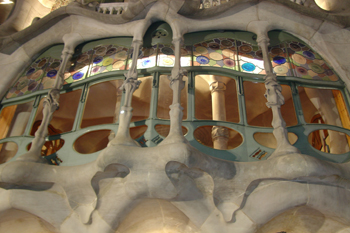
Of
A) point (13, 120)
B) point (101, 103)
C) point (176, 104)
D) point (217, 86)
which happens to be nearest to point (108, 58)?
point (176, 104)

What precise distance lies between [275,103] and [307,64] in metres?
1.97

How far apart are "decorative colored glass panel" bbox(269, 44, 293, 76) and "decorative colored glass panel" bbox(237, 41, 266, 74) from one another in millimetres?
260

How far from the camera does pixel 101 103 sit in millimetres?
12250

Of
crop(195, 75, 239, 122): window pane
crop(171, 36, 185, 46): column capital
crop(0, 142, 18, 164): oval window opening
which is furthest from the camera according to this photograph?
crop(195, 75, 239, 122): window pane

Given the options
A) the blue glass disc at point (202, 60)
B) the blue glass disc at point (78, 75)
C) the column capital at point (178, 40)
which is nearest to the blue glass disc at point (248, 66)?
the blue glass disc at point (202, 60)

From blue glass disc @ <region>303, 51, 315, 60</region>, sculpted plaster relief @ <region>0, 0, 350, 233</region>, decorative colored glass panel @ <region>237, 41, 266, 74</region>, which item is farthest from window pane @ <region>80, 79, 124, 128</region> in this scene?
blue glass disc @ <region>303, 51, 315, 60</region>

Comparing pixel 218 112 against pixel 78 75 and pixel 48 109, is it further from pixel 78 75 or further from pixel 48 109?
pixel 48 109

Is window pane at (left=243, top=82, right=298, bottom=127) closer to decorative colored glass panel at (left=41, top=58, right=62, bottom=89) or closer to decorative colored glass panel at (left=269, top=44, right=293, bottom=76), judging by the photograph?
decorative colored glass panel at (left=269, top=44, right=293, bottom=76)

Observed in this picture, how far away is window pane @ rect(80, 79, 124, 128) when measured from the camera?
465 inches

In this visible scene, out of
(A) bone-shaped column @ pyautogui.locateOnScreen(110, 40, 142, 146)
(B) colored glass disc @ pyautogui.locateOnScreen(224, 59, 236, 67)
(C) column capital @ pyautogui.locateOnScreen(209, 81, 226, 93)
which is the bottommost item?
(A) bone-shaped column @ pyautogui.locateOnScreen(110, 40, 142, 146)

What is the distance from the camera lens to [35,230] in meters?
6.55

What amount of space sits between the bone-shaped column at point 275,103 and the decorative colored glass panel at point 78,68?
3.92 m

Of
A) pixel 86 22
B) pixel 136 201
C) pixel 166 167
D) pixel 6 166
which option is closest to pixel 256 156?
pixel 166 167

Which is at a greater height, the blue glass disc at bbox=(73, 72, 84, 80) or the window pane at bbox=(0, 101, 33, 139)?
the blue glass disc at bbox=(73, 72, 84, 80)
